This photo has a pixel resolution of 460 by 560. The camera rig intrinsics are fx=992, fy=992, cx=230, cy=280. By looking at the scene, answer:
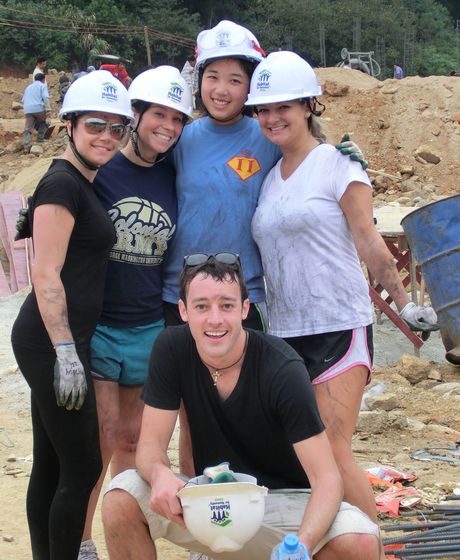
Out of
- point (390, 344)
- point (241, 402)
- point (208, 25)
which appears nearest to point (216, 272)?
point (241, 402)

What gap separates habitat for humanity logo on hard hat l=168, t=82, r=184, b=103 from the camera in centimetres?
405

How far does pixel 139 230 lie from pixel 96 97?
547mm

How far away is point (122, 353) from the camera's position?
13.0ft

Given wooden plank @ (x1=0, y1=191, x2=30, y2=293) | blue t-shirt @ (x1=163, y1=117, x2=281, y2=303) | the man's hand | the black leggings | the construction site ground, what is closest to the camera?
the man's hand

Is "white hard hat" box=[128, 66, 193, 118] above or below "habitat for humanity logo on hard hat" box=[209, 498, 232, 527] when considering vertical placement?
above

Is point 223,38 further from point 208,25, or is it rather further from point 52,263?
point 208,25

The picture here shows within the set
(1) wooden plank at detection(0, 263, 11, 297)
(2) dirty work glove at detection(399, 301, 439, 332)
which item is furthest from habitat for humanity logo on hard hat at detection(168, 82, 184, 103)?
(1) wooden plank at detection(0, 263, 11, 297)

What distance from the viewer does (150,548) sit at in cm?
343

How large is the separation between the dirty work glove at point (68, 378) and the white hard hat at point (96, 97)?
0.90 metres

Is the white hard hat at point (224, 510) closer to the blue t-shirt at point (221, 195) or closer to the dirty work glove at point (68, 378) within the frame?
the dirty work glove at point (68, 378)

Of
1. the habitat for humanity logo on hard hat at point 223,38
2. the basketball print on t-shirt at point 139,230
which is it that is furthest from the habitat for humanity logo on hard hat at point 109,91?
the habitat for humanity logo on hard hat at point 223,38

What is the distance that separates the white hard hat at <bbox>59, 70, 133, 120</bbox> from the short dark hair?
2.47 ft

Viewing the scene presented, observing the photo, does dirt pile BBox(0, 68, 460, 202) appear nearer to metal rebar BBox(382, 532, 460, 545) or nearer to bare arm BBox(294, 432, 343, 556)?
metal rebar BBox(382, 532, 460, 545)

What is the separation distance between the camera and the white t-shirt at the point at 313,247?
381cm
